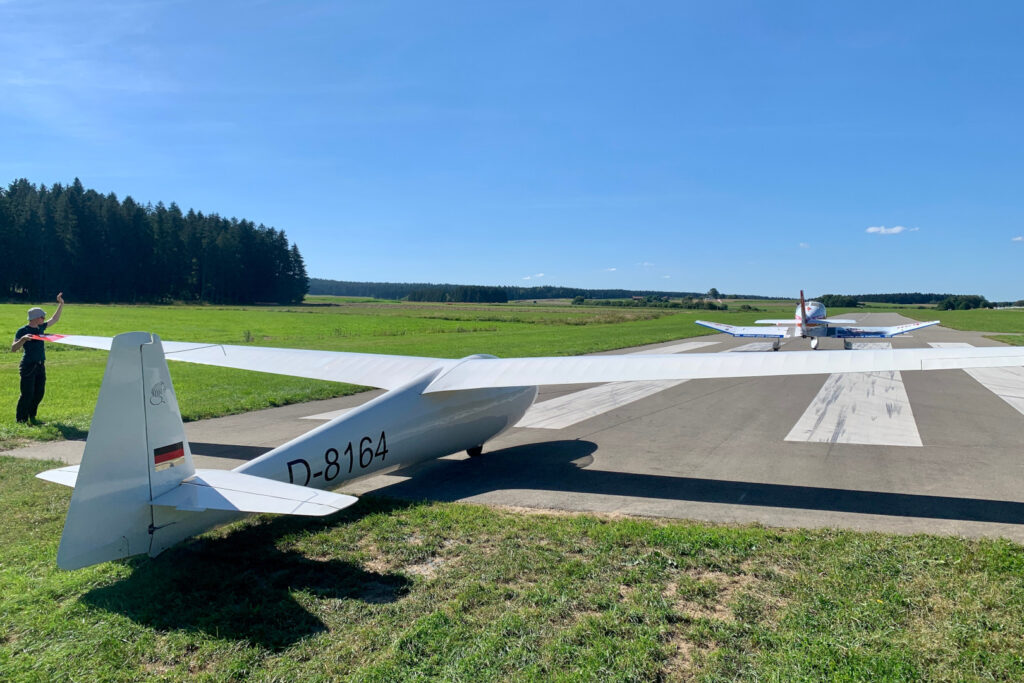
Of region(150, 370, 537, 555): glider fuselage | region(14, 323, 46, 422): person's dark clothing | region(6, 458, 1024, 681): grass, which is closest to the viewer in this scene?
region(6, 458, 1024, 681): grass

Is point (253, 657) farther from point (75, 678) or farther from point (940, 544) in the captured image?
point (940, 544)

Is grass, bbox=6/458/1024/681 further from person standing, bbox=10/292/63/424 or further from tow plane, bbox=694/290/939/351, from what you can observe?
tow plane, bbox=694/290/939/351

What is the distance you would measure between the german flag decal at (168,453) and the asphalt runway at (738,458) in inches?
125

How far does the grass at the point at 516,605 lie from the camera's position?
13.3 feet

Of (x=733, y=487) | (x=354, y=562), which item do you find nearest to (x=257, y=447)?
(x=354, y=562)

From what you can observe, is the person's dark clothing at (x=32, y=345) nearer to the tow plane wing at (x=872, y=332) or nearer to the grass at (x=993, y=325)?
the tow plane wing at (x=872, y=332)

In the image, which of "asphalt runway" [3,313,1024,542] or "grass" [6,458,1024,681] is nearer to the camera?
"grass" [6,458,1024,681]

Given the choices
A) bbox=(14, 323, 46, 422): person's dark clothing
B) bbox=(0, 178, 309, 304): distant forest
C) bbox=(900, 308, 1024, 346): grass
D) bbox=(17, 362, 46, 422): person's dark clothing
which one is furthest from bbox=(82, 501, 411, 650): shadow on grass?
bbox=(0, 178, 309, 304): distant forest

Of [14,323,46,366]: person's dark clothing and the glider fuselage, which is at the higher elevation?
[14,323,46,366]: person's dark clothing

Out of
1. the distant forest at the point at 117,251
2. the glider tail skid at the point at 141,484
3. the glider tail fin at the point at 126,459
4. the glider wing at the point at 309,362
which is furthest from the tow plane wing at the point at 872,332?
the distant forest at the point at 117,251

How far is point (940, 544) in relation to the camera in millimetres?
6133

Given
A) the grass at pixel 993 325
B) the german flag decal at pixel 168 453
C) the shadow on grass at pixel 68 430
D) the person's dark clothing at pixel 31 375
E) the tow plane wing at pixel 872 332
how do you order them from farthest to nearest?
the grass at pixel 993 325
the tow plane wing at pixel 872 332
the person's dark clothing at pixel 31 375
the shadow on grass at pixel 68 430
the german flag decal at pixel 168 453

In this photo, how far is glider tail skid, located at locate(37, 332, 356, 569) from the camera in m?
4.56

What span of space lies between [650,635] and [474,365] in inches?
229
